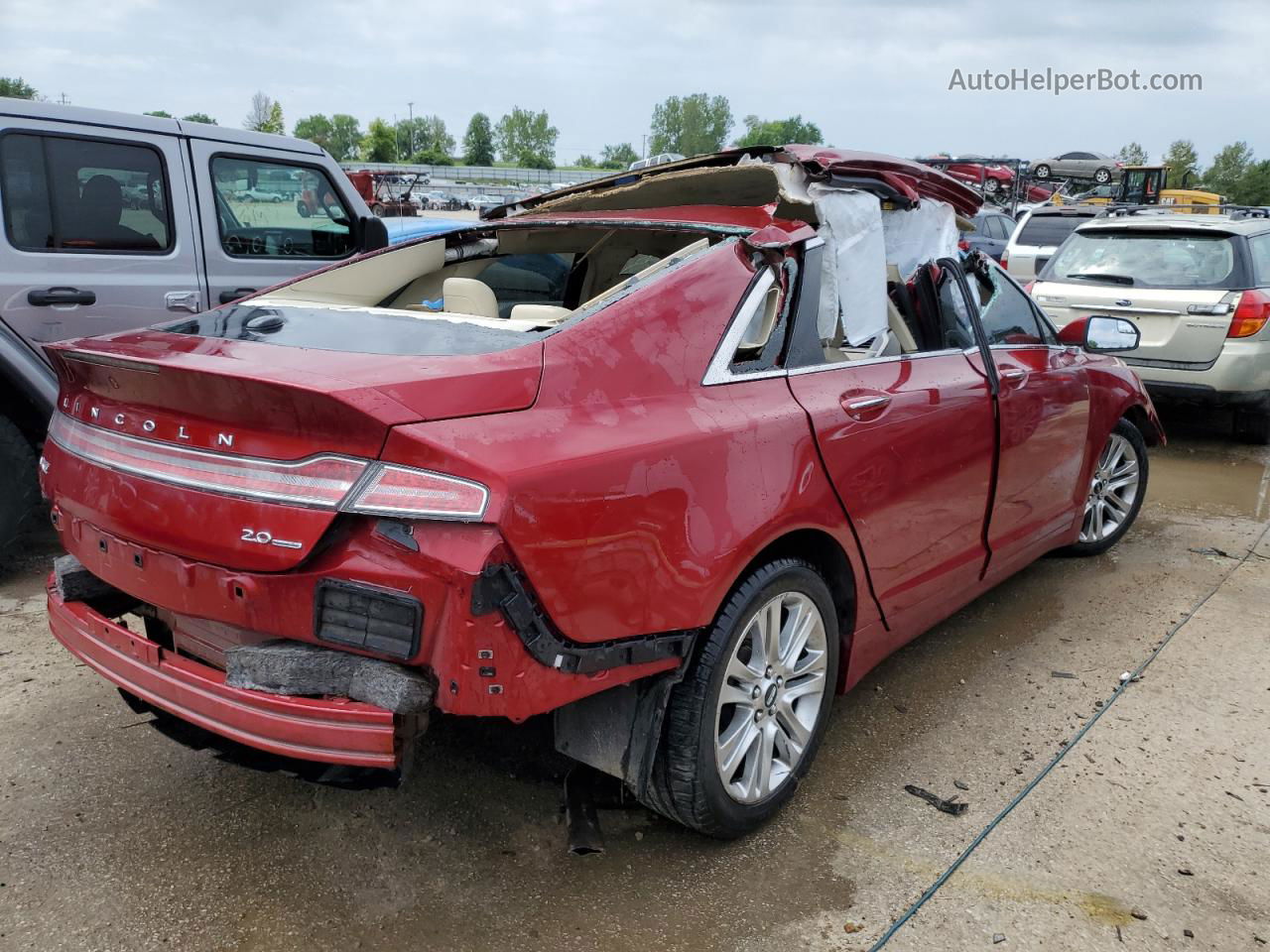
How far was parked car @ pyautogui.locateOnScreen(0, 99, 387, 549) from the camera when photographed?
4.31 metres

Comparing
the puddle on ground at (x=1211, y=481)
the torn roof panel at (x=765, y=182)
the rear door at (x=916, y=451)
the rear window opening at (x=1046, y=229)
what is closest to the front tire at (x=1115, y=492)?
the puddle on ground at (x=1211, y=481)

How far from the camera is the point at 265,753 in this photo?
2.20 metres

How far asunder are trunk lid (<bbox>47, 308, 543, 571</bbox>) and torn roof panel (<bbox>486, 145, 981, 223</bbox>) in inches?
52.6

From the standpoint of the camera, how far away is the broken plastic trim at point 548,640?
1927 millimetres

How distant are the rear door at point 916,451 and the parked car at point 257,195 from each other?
362cm

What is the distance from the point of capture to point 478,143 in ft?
486

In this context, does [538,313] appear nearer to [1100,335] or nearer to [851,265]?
[851,265]

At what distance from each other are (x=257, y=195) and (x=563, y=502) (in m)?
4.14

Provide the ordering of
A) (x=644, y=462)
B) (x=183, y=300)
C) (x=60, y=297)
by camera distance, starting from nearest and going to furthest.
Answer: (x=644, y=462), (x=60, y=297), (x=183, y=300)

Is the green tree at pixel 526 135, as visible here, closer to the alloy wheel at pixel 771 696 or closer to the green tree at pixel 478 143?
the green tree at pixel 478 143

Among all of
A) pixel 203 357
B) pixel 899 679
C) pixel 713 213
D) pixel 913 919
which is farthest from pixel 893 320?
pixel 203 357

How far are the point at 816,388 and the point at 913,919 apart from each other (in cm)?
138

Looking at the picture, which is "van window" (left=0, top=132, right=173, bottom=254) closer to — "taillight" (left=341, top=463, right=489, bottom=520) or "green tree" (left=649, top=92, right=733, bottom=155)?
"taillight" (left=341, top=463, right=489, bottom=520)

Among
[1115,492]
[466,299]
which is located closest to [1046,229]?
[1115,492]
